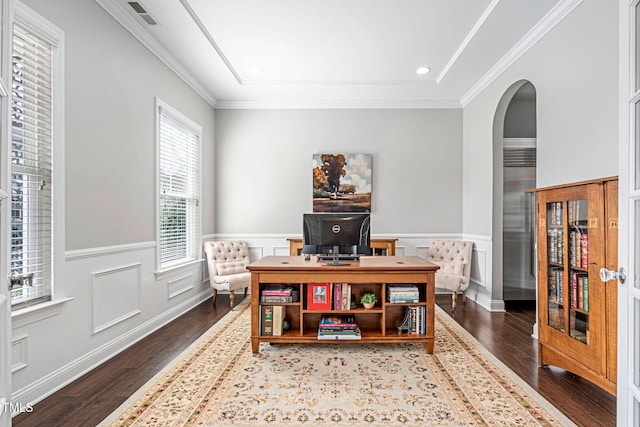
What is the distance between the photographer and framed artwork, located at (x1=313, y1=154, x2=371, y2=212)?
5.41 metres

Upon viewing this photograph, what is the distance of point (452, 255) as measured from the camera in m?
4.95

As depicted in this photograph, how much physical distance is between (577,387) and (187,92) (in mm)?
4898

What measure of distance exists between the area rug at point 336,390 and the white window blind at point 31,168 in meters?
1.03

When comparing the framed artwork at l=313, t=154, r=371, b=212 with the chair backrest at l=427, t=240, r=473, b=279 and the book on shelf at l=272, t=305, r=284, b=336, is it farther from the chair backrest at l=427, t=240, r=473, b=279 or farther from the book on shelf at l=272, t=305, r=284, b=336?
the book on shelf at l=272, t=305, r=284, b=336

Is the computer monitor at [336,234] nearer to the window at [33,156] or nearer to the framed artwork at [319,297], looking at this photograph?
the framed artwork at [319,297]

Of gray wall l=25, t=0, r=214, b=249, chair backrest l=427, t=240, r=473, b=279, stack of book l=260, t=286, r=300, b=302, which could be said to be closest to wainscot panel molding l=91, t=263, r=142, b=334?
gray wall l=25, t=0, r=214, b=249

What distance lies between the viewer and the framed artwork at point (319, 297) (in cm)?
302

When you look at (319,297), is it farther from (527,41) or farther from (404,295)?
(527,41)

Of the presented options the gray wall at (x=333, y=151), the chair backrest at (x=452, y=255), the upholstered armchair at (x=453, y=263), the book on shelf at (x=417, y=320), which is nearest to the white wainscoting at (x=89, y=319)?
the gray wall at (x=333, y=151)

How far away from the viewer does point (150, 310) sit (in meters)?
3.58

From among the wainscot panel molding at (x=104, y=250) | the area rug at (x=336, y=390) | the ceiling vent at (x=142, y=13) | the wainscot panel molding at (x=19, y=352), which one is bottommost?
the area rug at (x=336, y=390)

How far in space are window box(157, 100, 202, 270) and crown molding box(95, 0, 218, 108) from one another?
0.49 metres

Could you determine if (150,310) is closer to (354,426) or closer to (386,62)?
(354,426)

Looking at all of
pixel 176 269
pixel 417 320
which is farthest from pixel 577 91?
pixel 176 269
